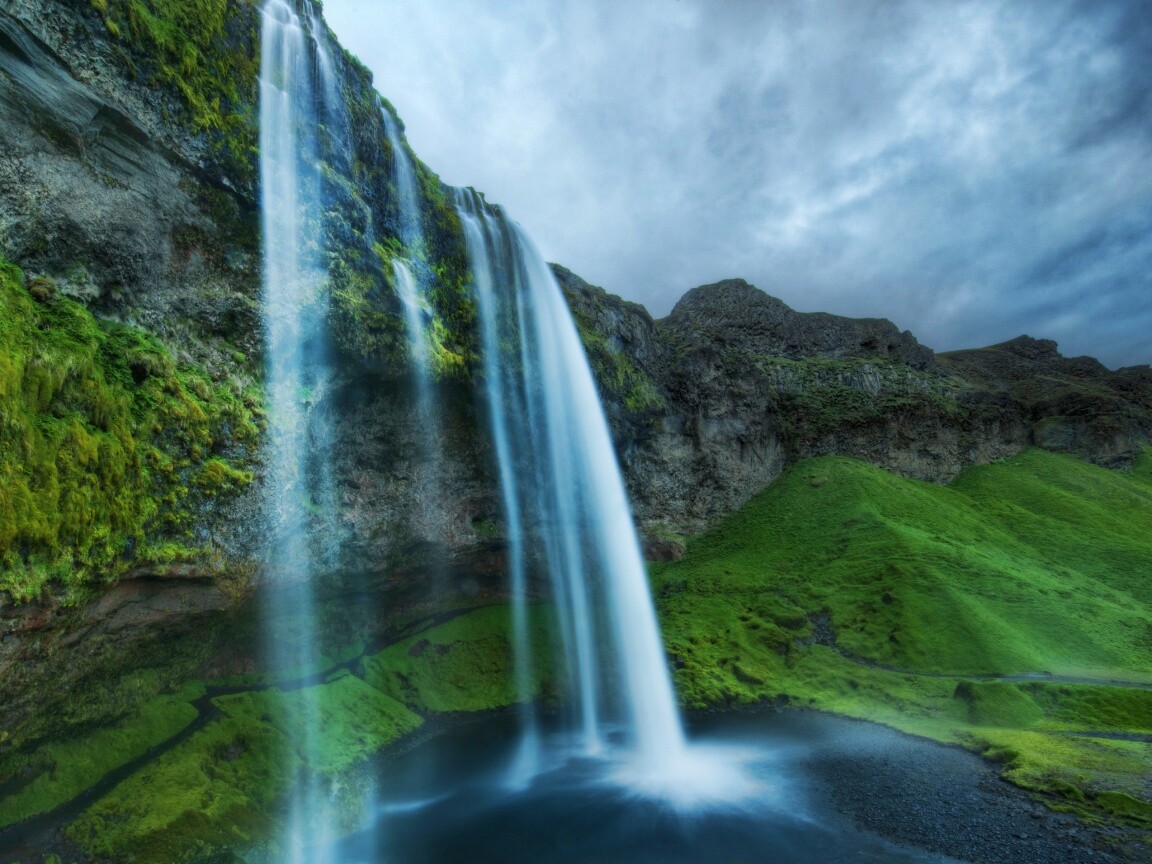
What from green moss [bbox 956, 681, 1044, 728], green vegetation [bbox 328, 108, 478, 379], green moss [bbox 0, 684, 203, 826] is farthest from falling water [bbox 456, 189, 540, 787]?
green moss [bbox 956, 681, 1044, 728]

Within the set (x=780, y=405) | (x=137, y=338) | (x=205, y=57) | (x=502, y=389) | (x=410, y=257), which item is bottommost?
(x=137, y=338)

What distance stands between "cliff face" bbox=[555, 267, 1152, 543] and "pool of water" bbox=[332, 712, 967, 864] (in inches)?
842

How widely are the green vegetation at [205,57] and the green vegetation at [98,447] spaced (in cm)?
702

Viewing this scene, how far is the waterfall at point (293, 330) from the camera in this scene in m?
18.2

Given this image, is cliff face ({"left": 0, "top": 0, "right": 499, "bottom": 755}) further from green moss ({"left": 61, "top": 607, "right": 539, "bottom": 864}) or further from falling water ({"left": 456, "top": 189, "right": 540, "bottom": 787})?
falling water ({"left": 456, "top": 189, "right": 540, "bottom": 787})

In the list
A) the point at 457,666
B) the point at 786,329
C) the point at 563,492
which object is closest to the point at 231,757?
the point at 457,666

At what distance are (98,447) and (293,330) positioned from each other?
23.8ft

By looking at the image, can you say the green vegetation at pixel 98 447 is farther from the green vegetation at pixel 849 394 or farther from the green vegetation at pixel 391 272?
the green vegetation at pixel 849 394

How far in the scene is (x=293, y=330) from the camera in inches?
738

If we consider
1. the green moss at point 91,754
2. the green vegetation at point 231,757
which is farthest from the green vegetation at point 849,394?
the green moss at point 91,754

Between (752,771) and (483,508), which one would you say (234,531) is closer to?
(483,508)

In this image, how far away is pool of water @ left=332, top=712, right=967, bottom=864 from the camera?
1374 cm

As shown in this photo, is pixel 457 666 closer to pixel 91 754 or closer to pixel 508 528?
pixel 508 528

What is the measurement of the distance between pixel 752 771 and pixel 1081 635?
22.4 m
